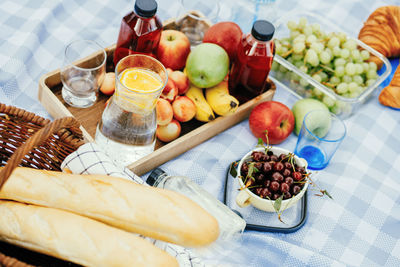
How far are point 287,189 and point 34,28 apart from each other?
0.62 m

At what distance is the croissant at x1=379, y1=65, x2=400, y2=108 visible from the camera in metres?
0.93

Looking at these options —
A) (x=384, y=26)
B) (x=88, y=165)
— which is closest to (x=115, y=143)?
(x=88, y=165)

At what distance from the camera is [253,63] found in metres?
0.80

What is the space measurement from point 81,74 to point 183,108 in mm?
195

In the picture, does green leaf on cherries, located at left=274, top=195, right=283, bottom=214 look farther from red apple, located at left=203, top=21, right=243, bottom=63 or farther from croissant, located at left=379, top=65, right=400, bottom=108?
croissant, located at left=379, top=65, right=400, bottom=108

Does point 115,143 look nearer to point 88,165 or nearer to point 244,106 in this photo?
point 88,165

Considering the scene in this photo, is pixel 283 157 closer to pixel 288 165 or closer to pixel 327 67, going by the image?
pixel 288 165

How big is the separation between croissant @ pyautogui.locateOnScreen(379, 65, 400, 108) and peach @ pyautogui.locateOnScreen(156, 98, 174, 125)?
1.57 feet

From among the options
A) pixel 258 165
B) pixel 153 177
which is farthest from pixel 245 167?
pixel 153 177

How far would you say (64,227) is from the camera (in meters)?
0.49

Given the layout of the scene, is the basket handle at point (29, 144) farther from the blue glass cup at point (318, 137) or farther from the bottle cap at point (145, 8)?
the blue glass cup at point (318, 137)

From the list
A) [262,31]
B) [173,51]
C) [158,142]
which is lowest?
[158,142]

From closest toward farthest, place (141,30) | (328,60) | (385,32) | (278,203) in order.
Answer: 1. (278,203)
2. (141,30)
3. (328,60)
4. (385,32)

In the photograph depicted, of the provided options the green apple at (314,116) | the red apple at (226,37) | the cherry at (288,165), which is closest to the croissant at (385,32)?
the green apple at (314,116)
